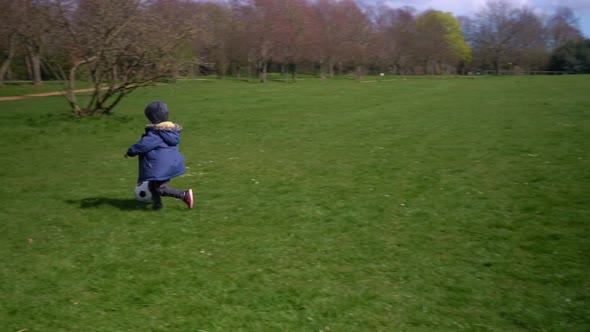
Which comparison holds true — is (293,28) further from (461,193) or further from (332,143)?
(461,193)

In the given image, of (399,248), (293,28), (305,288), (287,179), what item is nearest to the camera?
(305,288)

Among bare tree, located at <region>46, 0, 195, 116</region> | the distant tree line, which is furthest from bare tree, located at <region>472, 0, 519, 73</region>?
bare tree, located at <region>46, 0, 195, 116</region>

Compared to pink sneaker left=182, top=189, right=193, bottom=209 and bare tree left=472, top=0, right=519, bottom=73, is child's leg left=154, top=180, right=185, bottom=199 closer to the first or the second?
pink sneaker left=182, top=189, right=193, bottom=209

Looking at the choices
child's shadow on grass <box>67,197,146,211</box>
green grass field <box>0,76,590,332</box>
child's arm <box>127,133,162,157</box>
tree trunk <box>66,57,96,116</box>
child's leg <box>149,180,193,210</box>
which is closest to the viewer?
green grass field <box>0,76,590,332</box>

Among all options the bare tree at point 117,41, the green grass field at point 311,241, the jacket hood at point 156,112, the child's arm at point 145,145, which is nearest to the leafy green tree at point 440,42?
the bare tree at point 117,41

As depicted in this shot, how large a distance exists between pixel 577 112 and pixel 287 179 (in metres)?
14.2

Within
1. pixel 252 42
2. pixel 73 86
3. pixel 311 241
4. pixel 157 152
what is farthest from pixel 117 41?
pixel 252 42

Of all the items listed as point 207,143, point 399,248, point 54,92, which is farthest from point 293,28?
point 399,248

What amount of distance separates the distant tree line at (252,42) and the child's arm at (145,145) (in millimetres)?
13075

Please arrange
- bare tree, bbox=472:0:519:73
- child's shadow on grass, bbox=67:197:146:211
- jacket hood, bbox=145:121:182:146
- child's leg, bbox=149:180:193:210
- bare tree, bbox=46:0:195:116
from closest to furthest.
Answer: jacket hood, bbox=145:121:182:146, child's leg, bbox=149:180:193:210, child's shadow on grass, bbox=67:197:146:211, bare tree, bbox=46:0:195:116, bare tree, bbox=472:0:519:73

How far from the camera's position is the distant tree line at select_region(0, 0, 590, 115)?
1930 cm

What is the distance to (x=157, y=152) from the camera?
292 inches

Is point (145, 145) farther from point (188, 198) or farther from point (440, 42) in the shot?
point (440, 42)

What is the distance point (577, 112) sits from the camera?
19.3 m
